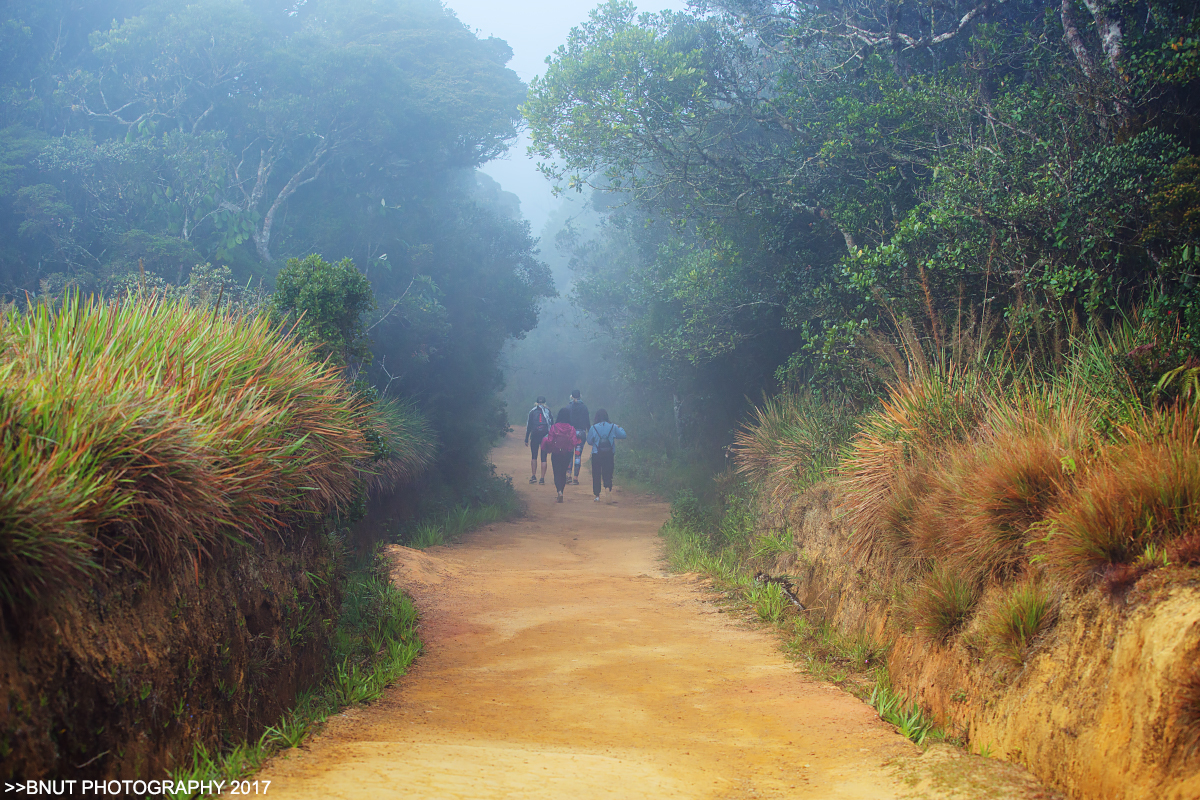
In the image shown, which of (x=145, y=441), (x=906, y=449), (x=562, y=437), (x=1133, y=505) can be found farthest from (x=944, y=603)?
(x=562, y=437)

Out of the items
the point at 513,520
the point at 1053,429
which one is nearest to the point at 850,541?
the point at 1053,429

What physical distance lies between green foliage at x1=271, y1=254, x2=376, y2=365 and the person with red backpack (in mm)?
6782

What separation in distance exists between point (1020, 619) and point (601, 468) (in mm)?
11641

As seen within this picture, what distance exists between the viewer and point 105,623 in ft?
10.1

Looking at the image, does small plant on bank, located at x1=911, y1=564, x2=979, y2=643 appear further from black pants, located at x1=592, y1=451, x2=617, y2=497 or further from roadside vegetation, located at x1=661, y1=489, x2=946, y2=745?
black pants, located at x1=592, y1=451, x2=617, y2=497

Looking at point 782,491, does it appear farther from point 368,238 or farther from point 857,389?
point 368,238

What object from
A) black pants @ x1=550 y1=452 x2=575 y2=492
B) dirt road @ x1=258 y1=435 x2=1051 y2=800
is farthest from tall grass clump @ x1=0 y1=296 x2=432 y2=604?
black pants @ x1=550 y1=452 x2=575 y2=492

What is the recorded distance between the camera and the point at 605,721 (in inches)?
185

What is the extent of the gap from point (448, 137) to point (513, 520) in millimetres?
9991

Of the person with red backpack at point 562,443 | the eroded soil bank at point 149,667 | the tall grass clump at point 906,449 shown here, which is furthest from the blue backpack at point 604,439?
the eroded soil bank at point 149,667

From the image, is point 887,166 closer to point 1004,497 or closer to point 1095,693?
point 1004,497

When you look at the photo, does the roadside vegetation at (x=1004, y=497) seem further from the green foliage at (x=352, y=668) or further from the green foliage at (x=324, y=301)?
the green foliage at (x=324, y=301)

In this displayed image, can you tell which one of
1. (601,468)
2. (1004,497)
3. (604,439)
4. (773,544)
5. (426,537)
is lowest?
(426,537)

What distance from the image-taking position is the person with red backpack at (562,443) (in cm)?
1484
